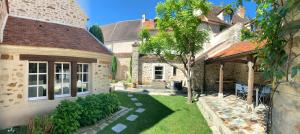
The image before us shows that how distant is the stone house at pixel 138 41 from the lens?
2067 centimetres

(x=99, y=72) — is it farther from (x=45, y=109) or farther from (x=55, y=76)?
(x=45, y=109)

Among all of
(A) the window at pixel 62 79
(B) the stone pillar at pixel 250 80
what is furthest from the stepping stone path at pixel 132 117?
(B) the stone pillar at pixel 250 80

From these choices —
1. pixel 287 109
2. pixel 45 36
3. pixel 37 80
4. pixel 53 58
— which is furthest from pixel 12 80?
pixel 287 109

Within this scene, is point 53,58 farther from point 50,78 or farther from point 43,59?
point 50,78

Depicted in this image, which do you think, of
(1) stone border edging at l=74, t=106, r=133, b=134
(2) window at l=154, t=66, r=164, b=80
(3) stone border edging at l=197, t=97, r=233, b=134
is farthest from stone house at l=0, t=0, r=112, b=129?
(2) window at l=154, t=66, r=164, b=80

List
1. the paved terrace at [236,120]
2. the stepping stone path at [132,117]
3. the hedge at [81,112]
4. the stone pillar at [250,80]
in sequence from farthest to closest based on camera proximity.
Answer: the stone pillar at [250,80] < the stepping stone path at [132,117] < the hedge at [81,112] < the paved terrace at [236,120]

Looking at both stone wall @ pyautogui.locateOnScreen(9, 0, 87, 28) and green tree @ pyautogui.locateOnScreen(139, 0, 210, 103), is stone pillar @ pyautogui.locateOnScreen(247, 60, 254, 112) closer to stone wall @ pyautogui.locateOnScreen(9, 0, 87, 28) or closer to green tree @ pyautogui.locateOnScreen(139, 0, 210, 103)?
green tree @ pyautogui.locateOnScreen(139, 0, 210, 103)

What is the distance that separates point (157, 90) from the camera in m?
18.3

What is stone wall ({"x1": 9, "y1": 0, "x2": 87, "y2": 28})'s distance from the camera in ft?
32.0

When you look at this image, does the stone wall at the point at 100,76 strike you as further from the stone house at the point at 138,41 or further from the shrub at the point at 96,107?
the stone house at the point at 138,41

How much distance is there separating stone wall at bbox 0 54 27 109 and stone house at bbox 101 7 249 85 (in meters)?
9.64

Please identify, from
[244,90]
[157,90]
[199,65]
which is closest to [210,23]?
[199,65]

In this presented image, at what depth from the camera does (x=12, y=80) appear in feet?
25.9

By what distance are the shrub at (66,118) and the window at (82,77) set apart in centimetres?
274
